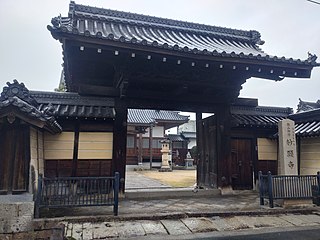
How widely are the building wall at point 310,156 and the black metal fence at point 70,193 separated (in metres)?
5.64

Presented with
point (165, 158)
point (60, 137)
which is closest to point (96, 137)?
point (60, 137)

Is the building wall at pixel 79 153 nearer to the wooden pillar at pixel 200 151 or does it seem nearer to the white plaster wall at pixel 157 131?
the wooden pillar at pixel 200 151

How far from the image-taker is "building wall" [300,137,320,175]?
7066 millimetres

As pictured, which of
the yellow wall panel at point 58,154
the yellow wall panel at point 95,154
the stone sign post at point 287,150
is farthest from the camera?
the yellow wall panel at point 95,154

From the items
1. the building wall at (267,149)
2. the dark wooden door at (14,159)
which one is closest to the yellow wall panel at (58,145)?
the dark wooden door at (14,159)

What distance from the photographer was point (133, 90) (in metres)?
7.21

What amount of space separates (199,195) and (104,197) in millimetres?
3271

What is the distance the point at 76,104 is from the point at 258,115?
19.6 feet

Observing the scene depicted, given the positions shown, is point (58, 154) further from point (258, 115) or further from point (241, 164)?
Result: point (258, 115)

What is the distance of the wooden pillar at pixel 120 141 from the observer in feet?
22.8

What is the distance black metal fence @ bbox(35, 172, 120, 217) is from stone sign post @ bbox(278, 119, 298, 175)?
4149mm

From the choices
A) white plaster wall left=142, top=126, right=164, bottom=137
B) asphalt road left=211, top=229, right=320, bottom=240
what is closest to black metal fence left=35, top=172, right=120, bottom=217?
asphalt road left=211, top=229, right=320, bottom=240

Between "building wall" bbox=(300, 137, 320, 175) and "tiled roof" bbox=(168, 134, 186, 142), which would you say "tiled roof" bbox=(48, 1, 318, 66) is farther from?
"tiled roof" bbox=(168, 134, 186, 142)

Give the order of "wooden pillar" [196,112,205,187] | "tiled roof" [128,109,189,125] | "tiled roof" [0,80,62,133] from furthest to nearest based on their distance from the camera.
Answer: "tiled roof" [128,109,189,125] < "wooden pillar" [196,112,205,187] < "tiled roof" [0,80,62,133]
